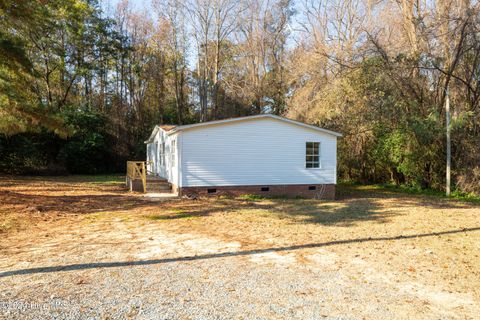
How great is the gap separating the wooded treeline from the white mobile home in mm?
3733

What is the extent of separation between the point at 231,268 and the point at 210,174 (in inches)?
326

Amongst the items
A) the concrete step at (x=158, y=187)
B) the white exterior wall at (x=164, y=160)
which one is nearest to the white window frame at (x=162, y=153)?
the white exterior wall at (x=164, y=160)

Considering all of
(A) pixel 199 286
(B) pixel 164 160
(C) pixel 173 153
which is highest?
(C) pixel 173 153

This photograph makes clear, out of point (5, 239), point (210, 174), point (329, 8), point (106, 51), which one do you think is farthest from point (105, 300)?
point (106, 51)

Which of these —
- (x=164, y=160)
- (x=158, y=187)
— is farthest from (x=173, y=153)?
(x=164, y=160)

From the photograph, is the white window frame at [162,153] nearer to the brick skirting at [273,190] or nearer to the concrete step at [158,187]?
the concrete step at [158,187]

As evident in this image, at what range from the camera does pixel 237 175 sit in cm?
1329

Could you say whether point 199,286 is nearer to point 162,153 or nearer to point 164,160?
point 164,160

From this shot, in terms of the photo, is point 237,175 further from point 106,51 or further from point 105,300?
point 106,51

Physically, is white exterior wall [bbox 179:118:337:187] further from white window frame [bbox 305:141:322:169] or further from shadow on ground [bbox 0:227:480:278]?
Result: shadow on ground [bbox 0:227:480:278]

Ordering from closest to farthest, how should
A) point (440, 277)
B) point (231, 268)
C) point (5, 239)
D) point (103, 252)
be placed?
point (440, 277) → point (231, 268) → point (103, 252) → point (5, 239)

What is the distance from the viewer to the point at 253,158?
13.4m

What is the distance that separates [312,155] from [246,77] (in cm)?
1579

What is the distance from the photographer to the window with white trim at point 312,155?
1419 centimetres
